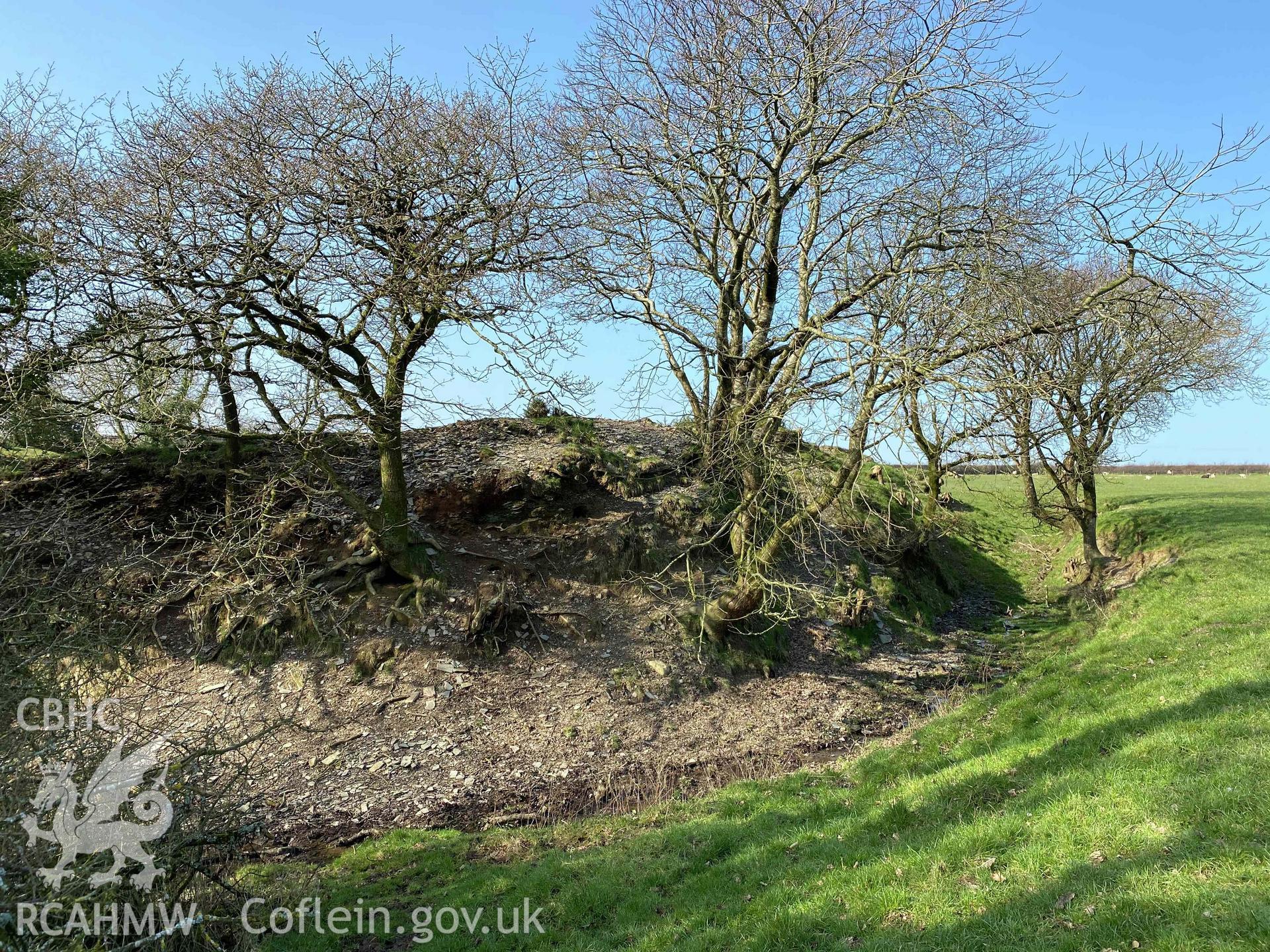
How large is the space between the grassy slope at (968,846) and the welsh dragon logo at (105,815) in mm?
1927

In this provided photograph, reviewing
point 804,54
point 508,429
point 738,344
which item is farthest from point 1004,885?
point 508,429


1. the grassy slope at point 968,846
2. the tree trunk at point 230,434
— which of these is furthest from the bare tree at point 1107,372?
the tree trunk at point 230,434

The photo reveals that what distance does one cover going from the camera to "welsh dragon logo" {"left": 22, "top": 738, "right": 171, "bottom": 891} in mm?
4379

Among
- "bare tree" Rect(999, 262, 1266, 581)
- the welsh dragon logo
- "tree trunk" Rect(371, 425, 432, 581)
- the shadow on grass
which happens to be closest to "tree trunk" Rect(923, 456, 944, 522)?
"bare tree" Rect(999, 262, 1266, 581)

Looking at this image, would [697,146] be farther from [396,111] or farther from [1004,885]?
[1004,885]

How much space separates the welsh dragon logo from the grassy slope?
193 centimetres

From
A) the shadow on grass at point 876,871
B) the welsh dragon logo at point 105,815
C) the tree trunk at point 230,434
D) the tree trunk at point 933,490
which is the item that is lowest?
the shadow on grass at point 876,871

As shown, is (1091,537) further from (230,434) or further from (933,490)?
(230,434)

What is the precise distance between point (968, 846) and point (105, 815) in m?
6.13

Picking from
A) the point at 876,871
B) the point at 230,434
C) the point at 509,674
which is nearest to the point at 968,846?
the point at 876,871

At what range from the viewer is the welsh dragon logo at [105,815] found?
4379 millimetres

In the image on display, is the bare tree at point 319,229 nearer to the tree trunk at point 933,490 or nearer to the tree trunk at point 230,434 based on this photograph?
the tree trunk at point 230,434

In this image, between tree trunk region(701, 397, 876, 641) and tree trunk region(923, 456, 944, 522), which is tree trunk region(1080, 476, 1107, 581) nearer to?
tree trunk region(923, 456, 944, 522)

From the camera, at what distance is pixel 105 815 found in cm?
468
